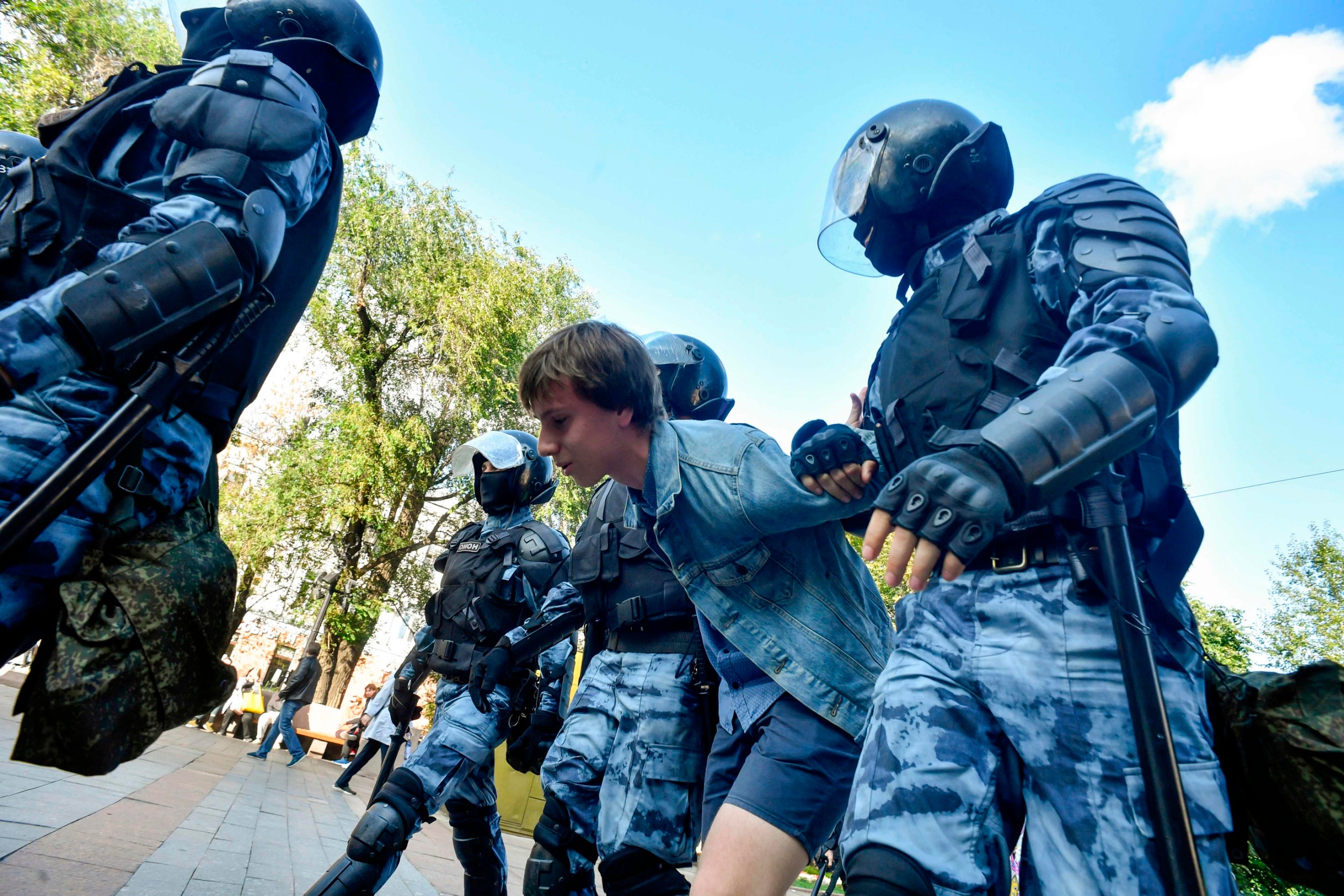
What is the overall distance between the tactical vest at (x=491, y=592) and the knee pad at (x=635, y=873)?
7.25ft

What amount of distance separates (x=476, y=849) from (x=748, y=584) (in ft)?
8.00

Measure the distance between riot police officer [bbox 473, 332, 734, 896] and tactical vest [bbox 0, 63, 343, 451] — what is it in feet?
4.56

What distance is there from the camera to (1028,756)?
1.33 m

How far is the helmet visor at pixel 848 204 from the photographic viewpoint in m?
2.29

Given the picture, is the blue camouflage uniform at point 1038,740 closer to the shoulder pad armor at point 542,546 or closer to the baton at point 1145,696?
the baton at point 1145,696

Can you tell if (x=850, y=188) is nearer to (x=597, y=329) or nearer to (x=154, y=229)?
(x=597, y=329)

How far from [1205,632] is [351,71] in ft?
75.5

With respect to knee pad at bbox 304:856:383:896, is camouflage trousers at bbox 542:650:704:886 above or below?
above

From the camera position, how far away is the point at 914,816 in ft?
4.38

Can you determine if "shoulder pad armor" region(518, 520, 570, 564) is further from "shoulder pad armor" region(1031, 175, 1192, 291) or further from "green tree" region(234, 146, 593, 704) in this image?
"green tree" region(234, 146, 593, 704)

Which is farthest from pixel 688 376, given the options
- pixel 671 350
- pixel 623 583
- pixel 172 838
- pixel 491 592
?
pixel 172 838

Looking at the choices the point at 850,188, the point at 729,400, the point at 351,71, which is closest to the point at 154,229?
the point at 351,71

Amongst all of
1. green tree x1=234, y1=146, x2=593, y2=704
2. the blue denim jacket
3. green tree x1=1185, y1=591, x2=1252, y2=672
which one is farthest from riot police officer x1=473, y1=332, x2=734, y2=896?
green tree x1=1185, y1=591, x2=1252, y2=672

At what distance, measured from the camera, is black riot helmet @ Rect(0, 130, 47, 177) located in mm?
2414
